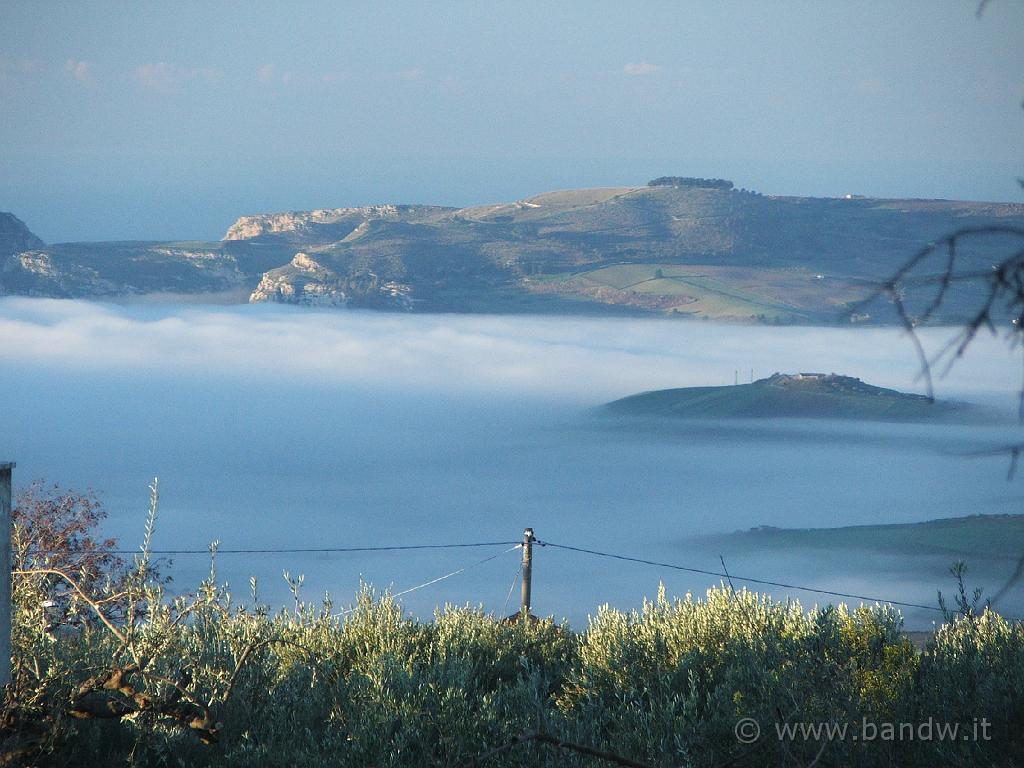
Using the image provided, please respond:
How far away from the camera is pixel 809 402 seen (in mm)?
170000

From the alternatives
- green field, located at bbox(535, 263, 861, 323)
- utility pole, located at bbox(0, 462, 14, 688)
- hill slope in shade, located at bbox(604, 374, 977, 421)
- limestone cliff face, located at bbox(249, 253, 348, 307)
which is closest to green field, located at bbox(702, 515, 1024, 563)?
hill slope in shade, located at bbox(604, 374, 977, 421)

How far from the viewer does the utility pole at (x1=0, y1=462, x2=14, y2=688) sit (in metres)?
3.87

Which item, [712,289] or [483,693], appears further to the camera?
[712,289]

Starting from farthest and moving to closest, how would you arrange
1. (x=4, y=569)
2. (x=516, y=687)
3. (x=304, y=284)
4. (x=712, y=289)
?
(x=304, y=284), (x=712, y=289), (x=516, y=687), (x=4, y=569)

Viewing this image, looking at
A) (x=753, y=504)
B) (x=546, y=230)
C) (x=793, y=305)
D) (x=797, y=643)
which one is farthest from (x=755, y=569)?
(x=797, y=643)

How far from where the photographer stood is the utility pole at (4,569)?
3.87 metres

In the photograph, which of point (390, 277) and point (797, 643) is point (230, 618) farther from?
point (390, 277)

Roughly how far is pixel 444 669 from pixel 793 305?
560ft

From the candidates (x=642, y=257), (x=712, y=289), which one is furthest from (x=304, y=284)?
(x=712, y=289)

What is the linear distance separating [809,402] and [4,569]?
172 m

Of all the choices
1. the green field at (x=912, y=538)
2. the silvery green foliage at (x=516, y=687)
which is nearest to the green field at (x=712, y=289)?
the green field at (x=912, y=538)

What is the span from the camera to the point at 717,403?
178m

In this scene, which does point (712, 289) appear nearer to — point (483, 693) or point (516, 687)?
point (516, 687)

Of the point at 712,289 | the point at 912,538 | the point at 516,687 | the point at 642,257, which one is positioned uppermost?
the point at 642,257
